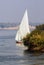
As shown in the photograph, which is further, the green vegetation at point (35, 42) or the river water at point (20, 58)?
the green vegetation at point (35, 42)

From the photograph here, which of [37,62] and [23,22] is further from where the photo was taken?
[23,22]

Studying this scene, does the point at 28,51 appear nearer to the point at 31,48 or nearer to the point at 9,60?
the point at 31,48

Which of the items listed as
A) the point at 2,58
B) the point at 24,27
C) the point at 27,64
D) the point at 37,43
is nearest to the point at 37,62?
the point at 27,64

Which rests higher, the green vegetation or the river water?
the green vegetation

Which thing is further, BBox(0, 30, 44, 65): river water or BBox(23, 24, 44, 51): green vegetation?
BBox(23, 24, 44, 51): green vegetation

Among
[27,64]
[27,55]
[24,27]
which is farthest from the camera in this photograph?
[24,27]

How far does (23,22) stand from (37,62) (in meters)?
30.6

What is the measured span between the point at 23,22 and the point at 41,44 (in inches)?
836

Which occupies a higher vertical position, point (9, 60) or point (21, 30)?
point (21, 30)

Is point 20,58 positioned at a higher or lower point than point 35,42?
lower

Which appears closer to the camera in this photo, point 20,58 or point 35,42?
point 20,58

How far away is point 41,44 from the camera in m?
59.7

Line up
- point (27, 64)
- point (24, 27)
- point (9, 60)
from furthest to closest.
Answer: point (24, 27), point (9, 60), point (27, 64)

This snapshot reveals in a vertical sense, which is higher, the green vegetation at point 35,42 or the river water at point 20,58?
the green vegetation at point 35,42
